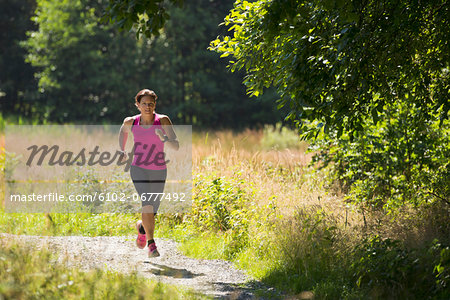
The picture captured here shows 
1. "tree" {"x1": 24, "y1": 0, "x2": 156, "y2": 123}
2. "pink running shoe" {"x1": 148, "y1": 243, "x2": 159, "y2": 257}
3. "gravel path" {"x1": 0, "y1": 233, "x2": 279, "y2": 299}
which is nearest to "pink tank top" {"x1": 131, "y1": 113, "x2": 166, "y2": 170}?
"pink running shoe" {"x1": 148, "y1": 243, "x2": 159, "y2": 257}

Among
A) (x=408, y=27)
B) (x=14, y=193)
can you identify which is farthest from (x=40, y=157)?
(x=408, y=27)

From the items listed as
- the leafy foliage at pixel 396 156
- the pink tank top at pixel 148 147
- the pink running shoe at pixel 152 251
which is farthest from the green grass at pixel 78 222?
the leafy foliage at pixel 396 156

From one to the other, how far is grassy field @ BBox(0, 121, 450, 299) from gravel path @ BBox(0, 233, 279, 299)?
0.78ft

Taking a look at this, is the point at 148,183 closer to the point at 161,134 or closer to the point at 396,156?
the point at 161,134

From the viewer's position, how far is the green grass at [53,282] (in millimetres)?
4270

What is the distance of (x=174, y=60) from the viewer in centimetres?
2620

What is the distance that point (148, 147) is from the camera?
712 cm

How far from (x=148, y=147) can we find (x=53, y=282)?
2.94 m

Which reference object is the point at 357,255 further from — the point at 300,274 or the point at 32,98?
the point at 32,98

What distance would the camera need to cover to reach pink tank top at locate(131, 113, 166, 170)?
711 centimetres

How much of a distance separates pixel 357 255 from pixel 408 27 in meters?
2.59

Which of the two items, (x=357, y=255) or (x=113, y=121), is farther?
(x=113, y=121)

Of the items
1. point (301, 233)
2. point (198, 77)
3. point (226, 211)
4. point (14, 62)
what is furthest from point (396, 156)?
point (14, 62)

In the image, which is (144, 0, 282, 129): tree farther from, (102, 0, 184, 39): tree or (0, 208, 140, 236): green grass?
(102, 0, 184, 39): tree
